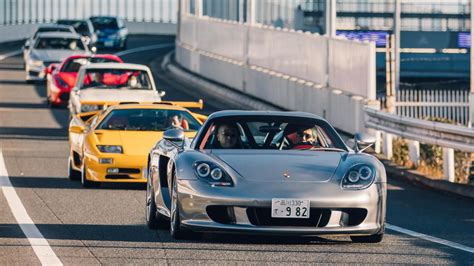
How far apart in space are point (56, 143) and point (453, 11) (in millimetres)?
64038

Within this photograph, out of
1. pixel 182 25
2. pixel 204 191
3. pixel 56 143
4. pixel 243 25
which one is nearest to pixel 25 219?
pixel 204 191

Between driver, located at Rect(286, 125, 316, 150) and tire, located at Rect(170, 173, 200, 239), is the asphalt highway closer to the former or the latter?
tire, located at Rect(170, 173, 200, 239)

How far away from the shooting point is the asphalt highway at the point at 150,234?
11.2 m

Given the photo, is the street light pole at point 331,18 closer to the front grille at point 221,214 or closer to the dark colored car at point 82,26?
the front grille at point 221,214

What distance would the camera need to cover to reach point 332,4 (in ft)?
100

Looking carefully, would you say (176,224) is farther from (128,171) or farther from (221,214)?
(128,171)

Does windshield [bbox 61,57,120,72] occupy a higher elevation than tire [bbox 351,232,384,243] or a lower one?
higher

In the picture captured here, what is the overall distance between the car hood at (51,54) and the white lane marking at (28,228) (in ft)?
76.2

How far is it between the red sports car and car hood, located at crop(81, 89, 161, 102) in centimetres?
708

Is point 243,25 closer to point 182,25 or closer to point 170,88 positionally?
point 170,88

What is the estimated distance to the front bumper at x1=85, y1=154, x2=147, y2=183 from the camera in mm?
18000

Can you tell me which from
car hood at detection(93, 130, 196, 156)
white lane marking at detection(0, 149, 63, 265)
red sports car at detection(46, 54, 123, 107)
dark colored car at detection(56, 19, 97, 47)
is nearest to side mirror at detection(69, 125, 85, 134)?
car hood at detection(93, 130, 196, 156)

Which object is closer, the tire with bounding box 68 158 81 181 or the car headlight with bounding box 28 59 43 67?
the tire with bounding box 68 158 81 181

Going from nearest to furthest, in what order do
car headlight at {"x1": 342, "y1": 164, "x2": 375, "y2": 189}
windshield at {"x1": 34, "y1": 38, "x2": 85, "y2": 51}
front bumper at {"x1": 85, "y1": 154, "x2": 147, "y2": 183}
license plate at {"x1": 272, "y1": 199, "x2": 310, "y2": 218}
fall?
license plate at {"x1": 272, "y1": 199, "x2": 310, "y2": 218}, car headlight at {"x1": 342, "y1": 164, "x2": 375, "y2": 189}, front bumper at {"x1": 85, "y1": 154, "x2": 147, "y2": 183}, windshield at {"x1": 34, "y1": 38, "x2": 85, "y2": 51}
